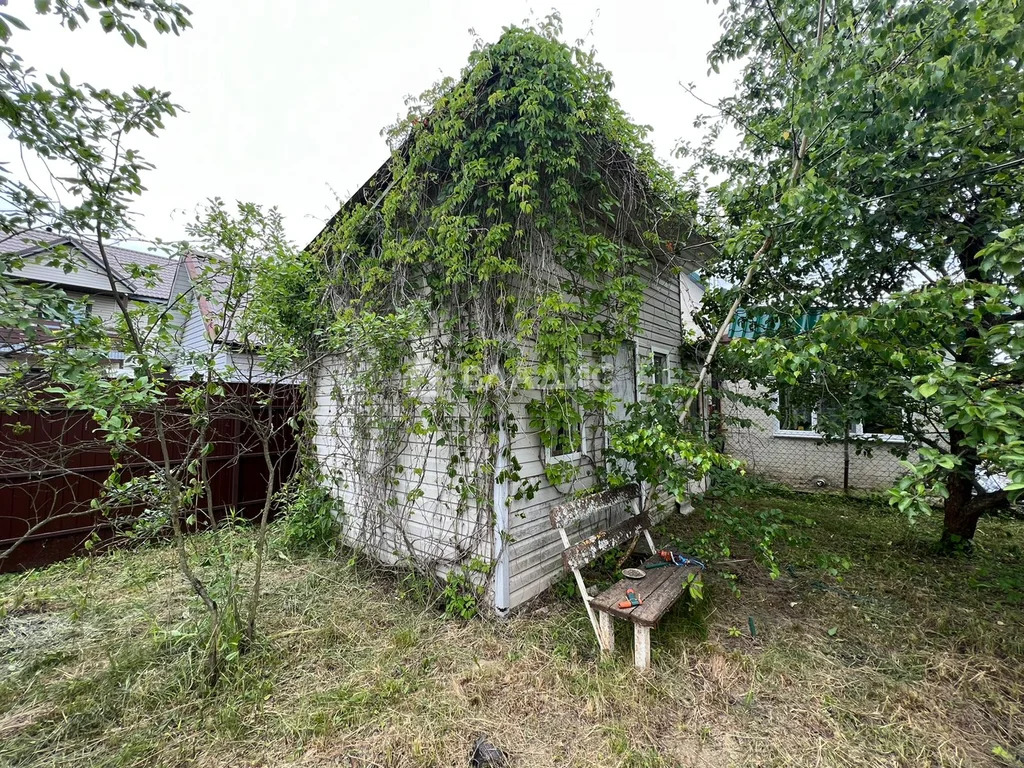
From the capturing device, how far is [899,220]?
3777 millimetres

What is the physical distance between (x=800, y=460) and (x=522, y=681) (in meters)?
8.50

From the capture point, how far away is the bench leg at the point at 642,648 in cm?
260

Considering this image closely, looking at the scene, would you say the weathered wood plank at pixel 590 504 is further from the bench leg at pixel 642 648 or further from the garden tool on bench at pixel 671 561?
the bench leg at pixel 642 648

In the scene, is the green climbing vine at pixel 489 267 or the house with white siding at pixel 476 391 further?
the house with white siding at pixel 476 391

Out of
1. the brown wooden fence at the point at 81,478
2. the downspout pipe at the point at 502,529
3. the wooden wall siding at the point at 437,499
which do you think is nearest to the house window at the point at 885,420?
the wooden wall siding at the point at 437,499

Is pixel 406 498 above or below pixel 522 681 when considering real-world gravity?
above

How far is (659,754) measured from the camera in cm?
207

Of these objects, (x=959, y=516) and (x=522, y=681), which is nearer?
(x=522, y=681)

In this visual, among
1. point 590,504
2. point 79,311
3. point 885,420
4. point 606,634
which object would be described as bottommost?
point 606,634

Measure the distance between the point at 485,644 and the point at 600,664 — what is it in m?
0.83

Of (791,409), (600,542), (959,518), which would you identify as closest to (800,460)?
(959,518)

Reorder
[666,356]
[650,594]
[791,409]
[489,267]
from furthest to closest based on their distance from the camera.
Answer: [666,356] → [791,409] → [489,267] → [650,594]

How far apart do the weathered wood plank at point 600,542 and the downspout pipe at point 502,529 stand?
49 centimetres

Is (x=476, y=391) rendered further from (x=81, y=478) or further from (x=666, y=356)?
(x=81, y=478)
